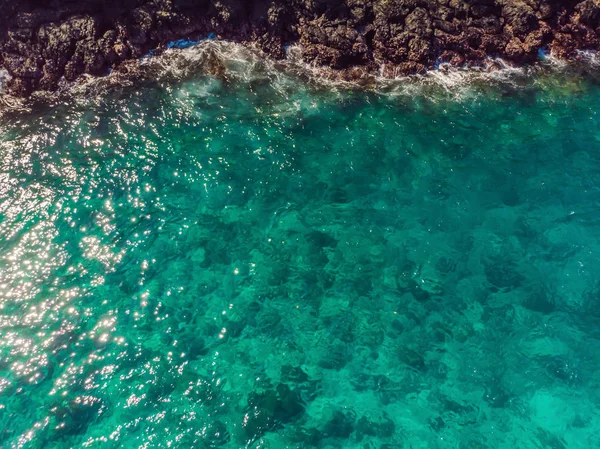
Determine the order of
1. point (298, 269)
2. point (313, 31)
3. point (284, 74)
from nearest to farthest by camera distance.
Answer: point (298, 269) < point (284, 74) < point (313, 31)

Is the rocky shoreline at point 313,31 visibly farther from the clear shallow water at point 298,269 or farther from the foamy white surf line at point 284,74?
the clear shallow water at point 298,269

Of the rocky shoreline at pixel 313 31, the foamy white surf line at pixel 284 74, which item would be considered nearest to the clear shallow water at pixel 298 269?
the foamy white surf line at pixel 284 74

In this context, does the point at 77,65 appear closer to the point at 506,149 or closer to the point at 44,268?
the point at 44,268

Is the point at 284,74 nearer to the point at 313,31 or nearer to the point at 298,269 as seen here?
the point at 313,31

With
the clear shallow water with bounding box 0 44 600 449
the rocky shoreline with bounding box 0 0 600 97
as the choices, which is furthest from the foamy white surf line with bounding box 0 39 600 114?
the clear shallow water with bounding box 0 44 600 449

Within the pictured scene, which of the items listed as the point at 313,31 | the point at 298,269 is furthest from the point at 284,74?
the point at 298,269

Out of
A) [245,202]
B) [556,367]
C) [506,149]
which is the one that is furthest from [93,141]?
[556,367]
